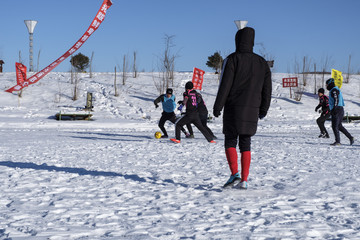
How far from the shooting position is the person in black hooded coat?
4.09m

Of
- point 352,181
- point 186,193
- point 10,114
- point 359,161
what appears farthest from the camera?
point 10,114

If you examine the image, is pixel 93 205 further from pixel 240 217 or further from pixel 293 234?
pixel 293 234

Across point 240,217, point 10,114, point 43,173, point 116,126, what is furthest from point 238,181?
point 10,114

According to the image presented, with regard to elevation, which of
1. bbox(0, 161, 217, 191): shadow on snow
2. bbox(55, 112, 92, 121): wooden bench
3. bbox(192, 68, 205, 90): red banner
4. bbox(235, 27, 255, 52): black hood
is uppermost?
bbox(192, 68, 205, 90): red banner

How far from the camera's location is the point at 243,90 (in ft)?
13.5

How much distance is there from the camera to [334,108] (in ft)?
29.6

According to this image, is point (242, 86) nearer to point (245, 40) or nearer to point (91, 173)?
point (245, 40)

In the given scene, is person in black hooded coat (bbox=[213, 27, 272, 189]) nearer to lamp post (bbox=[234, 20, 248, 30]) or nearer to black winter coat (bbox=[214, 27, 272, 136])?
black winter coat (bbox=[214, 27, 272, 136])

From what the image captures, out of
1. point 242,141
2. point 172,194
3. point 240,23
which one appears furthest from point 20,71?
point 242,141

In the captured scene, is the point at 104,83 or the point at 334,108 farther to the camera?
the point at 104,83

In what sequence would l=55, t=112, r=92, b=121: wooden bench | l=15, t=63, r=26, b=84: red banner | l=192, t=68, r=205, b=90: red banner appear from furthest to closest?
Result: l=15, t=63, r=26, b=84: red banner → l=192, t=68, r=205, b=90: red banner → l=55, t=112, r=92, b=121: wooden bench

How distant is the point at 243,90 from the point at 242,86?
0.04m

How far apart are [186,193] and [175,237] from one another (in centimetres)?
144

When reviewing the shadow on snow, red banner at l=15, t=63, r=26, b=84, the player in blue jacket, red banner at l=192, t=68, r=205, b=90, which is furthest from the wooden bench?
the shadow on snow
